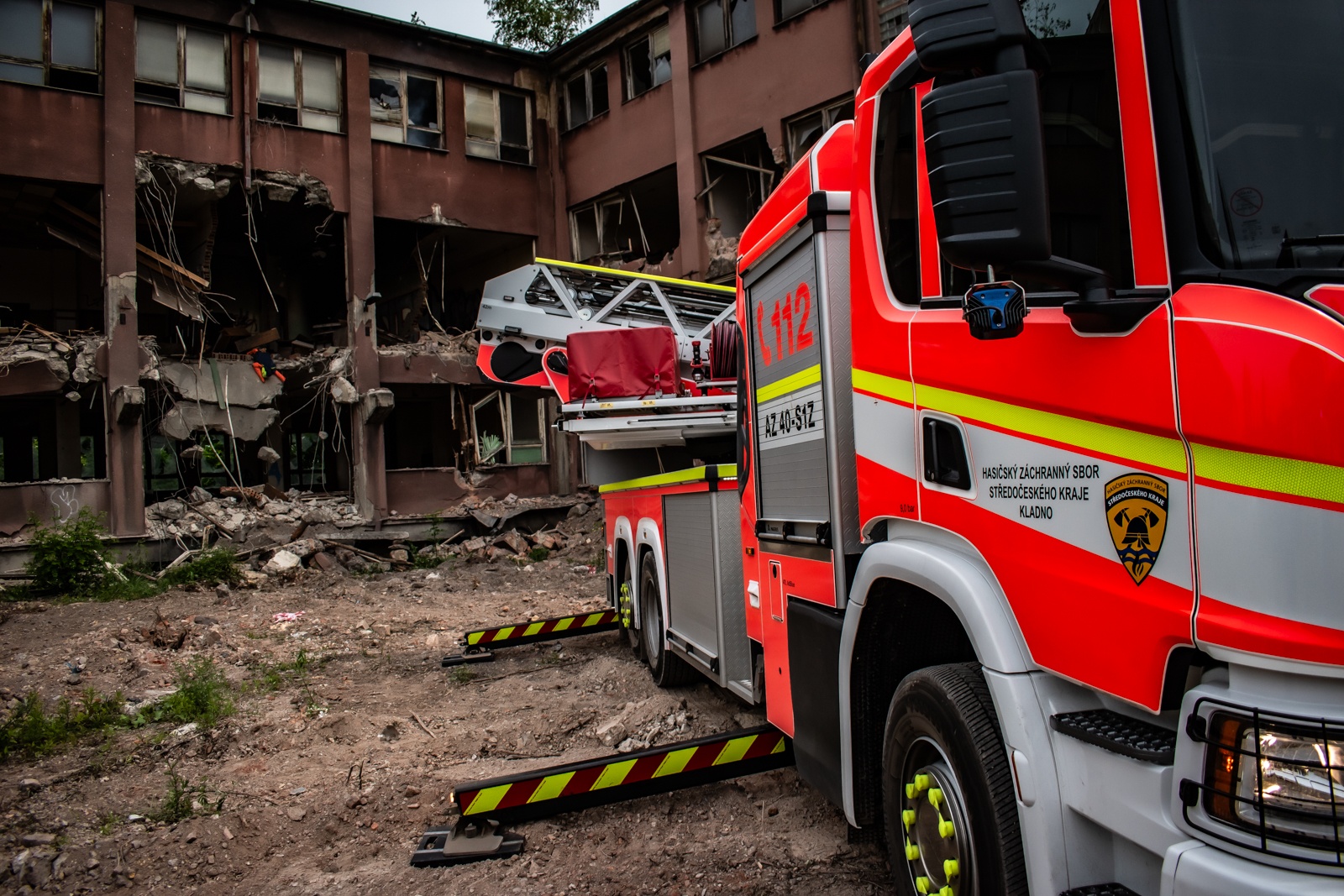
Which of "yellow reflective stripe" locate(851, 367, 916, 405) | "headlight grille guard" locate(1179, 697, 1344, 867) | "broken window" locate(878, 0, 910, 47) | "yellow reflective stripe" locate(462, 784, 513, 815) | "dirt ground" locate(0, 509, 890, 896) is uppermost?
"broken window" locate(878, 0, 910, 47)

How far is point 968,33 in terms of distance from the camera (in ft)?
6.01

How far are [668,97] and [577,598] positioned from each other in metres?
11.7

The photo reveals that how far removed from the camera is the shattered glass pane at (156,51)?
16688 millimetres

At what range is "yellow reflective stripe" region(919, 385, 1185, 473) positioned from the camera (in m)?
1.81

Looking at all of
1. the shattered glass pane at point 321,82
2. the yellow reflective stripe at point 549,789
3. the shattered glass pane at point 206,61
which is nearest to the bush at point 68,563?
the shattered glass pane at point 206,61

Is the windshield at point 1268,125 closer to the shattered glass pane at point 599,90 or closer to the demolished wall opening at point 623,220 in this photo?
the demolished wall opening at point 623,220

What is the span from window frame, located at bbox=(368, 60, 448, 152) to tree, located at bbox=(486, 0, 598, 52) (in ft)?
17.0

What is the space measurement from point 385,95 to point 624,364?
49.4 feet

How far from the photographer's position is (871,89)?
293 centimetres

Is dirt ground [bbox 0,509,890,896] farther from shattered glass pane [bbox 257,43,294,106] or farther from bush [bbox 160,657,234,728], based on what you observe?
shattered glass pane [bbox 257,43,294,106]

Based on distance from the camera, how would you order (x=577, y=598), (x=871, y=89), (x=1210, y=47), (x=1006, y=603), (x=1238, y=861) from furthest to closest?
(x=577, y=598) < (x=871, y=89) < (x=1006, y=603) < (x=1210, y=47) < (x=1238, y=861)

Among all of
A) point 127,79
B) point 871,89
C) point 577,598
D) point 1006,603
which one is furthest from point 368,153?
point 1006,603

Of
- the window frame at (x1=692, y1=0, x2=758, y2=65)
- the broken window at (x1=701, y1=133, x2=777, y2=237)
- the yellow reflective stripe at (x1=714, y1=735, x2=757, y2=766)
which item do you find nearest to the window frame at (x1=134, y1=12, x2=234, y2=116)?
the window frame at (x1=692, y1=0, x2=758, y2=65)

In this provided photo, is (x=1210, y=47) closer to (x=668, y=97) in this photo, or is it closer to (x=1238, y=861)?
(x=1238, y=861)
